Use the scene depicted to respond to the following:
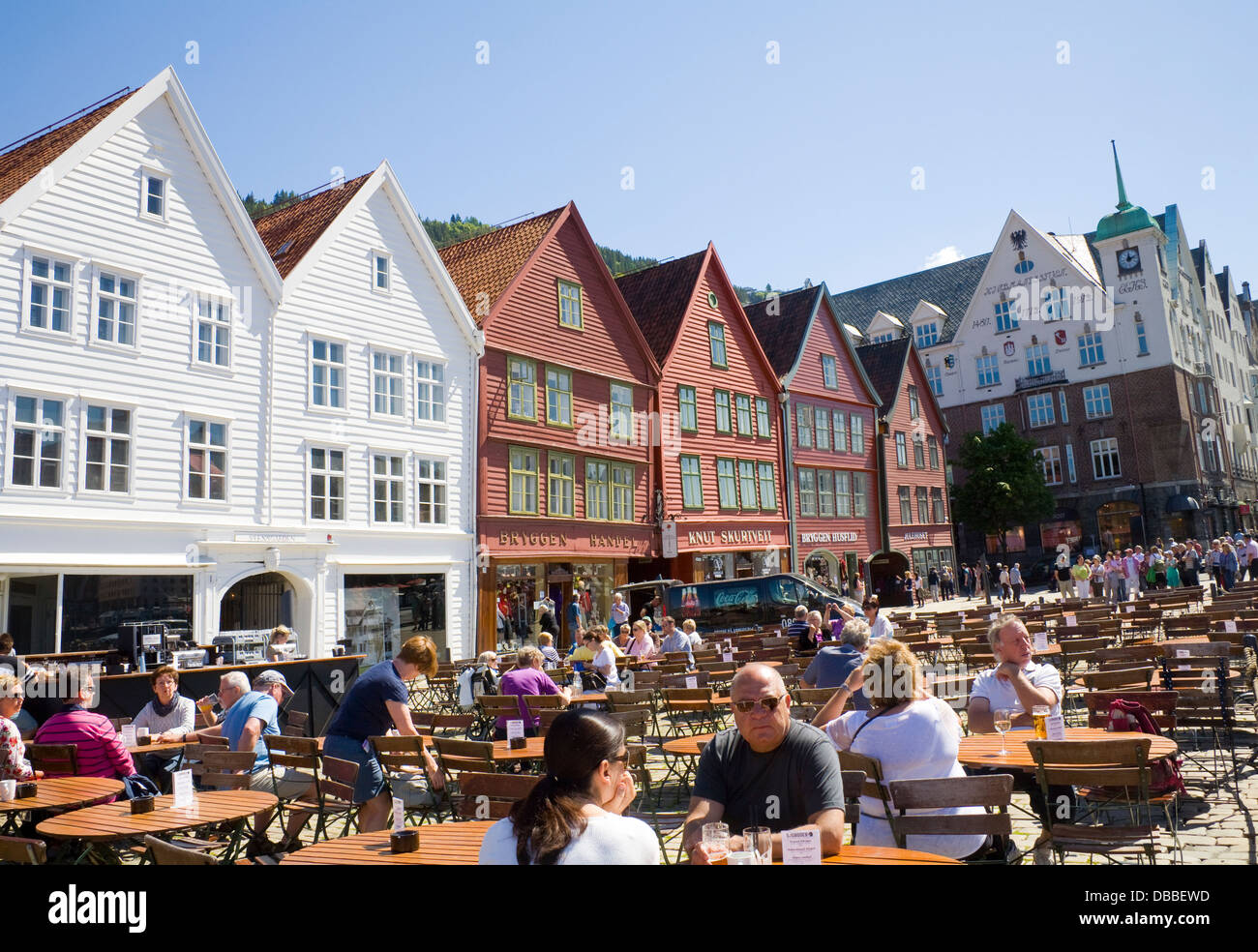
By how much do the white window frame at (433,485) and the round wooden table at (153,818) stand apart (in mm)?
19154

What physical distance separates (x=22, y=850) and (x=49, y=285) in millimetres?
17498

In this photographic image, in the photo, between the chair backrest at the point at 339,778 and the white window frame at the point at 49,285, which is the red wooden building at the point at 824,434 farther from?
the chair backrest at the point at 339,778

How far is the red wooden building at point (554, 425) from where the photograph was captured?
88.9ft

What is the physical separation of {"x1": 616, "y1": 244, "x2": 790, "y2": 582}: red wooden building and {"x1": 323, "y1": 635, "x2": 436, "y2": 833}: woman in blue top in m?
25.5

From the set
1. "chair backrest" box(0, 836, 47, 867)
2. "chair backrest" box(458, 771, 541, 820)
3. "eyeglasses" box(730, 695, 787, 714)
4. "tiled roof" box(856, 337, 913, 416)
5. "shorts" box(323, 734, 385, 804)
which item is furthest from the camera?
"tiled roof" box(856, 337, 913, 416)

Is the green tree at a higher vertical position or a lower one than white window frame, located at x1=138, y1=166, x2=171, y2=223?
lower

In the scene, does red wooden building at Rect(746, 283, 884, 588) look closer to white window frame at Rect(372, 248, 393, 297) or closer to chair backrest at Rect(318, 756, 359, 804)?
white window frame at Rect(372, 248, 393, 297)

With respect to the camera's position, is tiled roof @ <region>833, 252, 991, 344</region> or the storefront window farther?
tiled roof @ <region>833, 252, 991, 344</region>

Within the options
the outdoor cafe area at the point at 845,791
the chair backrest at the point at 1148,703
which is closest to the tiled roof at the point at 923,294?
the outdoor cafe area at the point at 845,791

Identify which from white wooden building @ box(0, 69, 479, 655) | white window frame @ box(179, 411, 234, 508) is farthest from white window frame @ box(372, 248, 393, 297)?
white window frame @ box(179, 411, 234, 508)

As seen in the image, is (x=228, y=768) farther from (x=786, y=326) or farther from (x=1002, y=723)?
(x=786, y=326)

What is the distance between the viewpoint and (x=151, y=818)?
5.35m

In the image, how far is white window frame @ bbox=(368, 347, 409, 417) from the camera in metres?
24.2
